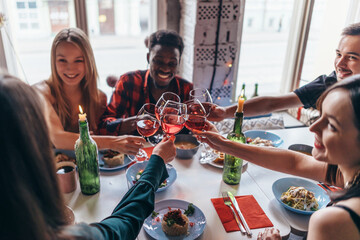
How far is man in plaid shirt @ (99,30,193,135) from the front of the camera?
6.15ft

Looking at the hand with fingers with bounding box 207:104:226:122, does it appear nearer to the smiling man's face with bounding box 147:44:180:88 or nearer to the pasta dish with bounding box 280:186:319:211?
the smiling man's face with bounding box 147:44:180:88

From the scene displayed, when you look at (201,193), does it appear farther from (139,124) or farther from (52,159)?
(52,159)

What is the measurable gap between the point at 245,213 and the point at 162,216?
33 centimetres

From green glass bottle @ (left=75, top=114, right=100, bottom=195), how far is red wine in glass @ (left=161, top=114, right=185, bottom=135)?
0.30m

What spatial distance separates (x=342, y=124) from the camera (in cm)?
80

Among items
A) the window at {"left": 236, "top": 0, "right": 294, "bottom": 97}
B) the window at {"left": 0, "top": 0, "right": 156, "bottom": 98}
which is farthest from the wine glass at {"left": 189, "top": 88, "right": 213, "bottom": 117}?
the window at {"left": 236, "top": 0, "right": 294, "bottom": 97}

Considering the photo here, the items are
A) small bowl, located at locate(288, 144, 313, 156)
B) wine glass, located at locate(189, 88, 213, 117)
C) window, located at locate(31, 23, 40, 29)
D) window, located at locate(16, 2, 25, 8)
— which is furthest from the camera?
window, located at locate(31, 23, 40, 29)

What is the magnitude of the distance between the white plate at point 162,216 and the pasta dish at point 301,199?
0.37 meters

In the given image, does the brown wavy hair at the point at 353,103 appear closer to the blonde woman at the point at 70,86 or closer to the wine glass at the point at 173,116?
the wine glass at the point at 173,116

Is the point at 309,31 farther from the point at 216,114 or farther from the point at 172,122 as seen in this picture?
the point at 172,122

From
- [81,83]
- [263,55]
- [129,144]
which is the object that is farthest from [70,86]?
[263,55]

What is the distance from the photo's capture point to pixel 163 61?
6.15ft

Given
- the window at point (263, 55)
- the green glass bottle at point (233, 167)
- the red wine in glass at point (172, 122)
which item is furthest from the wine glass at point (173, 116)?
the window at point (263, 55)

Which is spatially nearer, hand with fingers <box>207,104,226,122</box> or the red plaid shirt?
hand with fingers <box>207,104,226,122</box>
